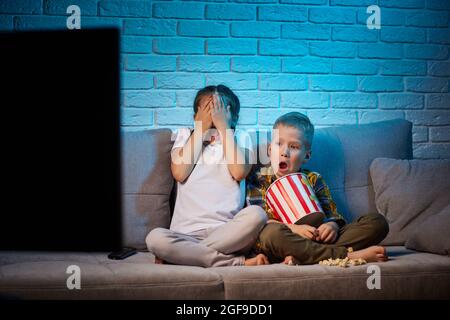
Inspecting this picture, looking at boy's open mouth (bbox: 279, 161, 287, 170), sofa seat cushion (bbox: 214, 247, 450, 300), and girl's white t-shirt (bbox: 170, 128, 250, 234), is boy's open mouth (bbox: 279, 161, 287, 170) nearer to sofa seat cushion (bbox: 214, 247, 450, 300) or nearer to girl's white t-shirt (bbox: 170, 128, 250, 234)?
girl's white t-shirt (bbox: 170, 128, 250, 234)

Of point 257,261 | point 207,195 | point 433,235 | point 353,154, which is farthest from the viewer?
point 353,154

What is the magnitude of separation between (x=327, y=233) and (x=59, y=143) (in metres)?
1.12

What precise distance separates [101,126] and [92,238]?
19.3 inches

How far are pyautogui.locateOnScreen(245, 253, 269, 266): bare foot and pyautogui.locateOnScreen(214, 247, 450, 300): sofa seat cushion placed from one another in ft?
0.29

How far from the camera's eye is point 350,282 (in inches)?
71.2

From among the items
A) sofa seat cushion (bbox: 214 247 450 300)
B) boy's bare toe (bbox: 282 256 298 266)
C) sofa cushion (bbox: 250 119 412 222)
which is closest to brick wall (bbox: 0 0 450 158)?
sofa cushion (bbox: 250 119 412 222)

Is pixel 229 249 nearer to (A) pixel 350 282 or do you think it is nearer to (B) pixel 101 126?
(A) pixel 350 282

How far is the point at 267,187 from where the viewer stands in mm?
2320

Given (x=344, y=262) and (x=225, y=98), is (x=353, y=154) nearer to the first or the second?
(x=225, y=98)

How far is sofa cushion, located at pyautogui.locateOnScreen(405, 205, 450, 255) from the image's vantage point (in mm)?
2113

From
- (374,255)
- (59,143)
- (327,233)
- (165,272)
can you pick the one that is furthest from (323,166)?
(59,143)

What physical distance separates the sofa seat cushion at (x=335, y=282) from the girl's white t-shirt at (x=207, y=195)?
0.39 m

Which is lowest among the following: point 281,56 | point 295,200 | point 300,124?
point 295,200
